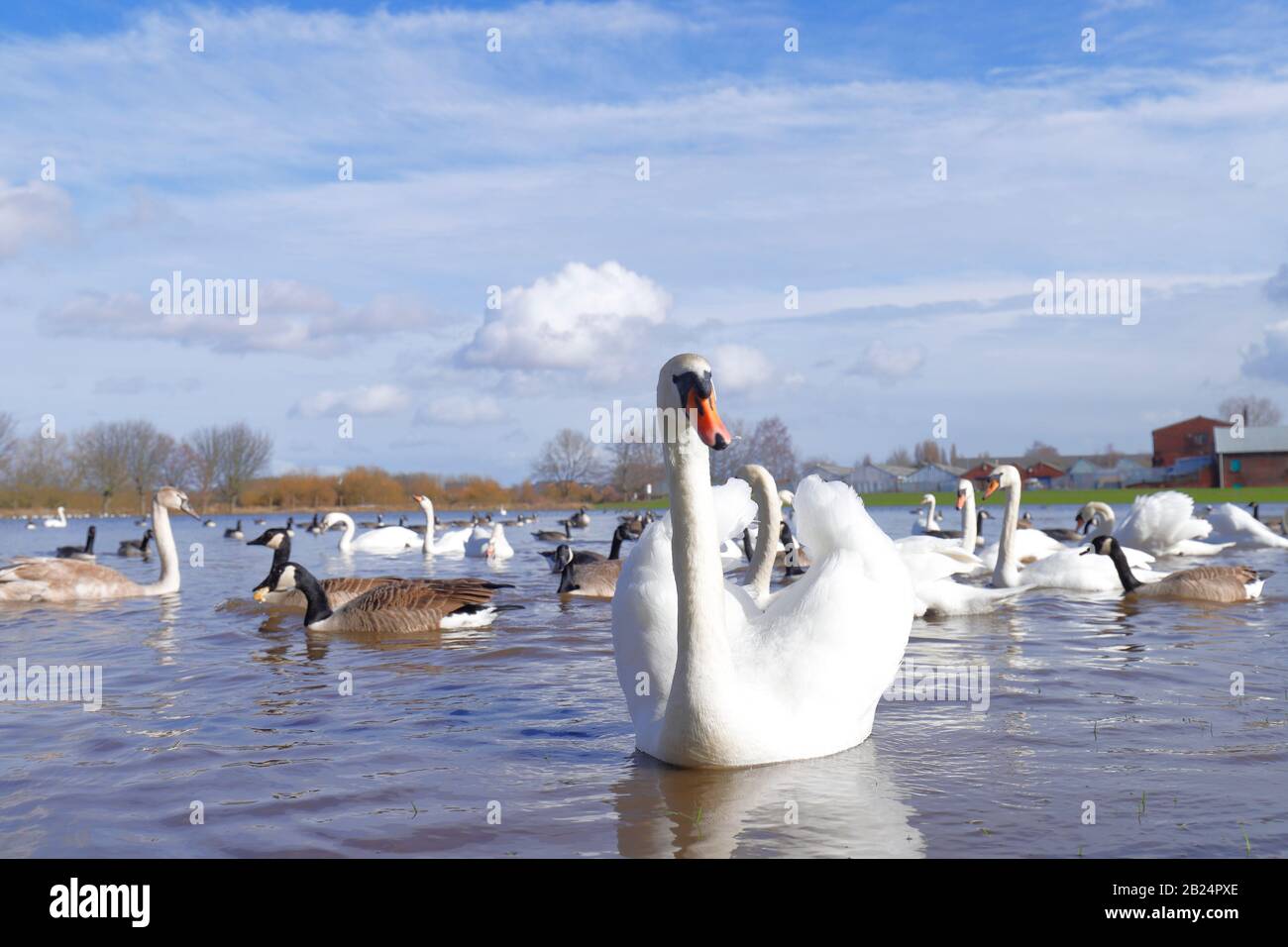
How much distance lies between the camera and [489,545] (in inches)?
1027

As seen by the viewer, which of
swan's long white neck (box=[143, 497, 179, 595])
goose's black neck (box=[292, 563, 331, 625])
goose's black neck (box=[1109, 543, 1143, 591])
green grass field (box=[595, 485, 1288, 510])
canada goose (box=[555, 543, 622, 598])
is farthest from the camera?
green grass field (box=[595, 485, 1288, 510])

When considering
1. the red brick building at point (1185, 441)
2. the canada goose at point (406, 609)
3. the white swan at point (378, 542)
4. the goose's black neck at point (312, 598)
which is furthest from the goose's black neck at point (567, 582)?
the red brick building at point (1185, 441)

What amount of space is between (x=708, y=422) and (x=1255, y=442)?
9035 centimetres

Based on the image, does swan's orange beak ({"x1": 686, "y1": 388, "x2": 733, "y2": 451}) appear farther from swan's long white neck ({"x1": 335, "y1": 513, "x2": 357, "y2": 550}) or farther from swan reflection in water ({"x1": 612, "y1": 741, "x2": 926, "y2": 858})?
swan's long white neck ({"x1": 335, "y1": 513, "x2": 357, "y2": 550})

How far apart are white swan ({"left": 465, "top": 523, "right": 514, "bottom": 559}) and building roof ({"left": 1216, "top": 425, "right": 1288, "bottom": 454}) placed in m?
68.6

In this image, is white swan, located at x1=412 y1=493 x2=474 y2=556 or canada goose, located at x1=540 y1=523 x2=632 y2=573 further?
white swan, located at x1=412 y1=493 x2=474 y2=556

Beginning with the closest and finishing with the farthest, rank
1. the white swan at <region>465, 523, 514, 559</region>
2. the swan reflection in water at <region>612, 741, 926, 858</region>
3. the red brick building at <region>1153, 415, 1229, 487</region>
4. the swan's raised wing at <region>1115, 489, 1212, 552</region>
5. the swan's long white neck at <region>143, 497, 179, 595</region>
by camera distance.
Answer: the swan reflection in water at <region>612, 741, 926, 858</region> → the swan's long white neck at <region>143, 497, 179, 595</region> → the swan's raised wing at <region>1115, 489, 1212, 552</region> → the white swan at <region>465, 523, 514, 559</region> → the red brick building at <region>1153, 415, 1229, 487</region>

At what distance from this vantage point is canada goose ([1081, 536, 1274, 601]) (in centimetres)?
1334

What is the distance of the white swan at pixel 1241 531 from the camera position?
23234mm

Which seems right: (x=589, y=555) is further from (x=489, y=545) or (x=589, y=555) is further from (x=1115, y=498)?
(x=1115, y=498)

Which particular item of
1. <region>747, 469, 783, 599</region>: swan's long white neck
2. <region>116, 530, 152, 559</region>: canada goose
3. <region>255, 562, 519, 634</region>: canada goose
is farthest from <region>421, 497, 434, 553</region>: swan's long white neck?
<region>747, 469, 783, 599</region>: swan's long white neck

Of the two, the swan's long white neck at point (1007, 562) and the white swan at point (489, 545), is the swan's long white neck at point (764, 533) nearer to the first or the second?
the swan's long white neck at point (1007, 562)
